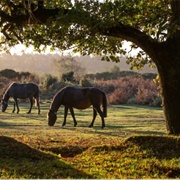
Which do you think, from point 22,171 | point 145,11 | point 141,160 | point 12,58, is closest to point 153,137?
point 141,160

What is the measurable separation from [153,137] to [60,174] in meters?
4.05

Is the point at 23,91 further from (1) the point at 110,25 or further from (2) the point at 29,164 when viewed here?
(2) the point at 29,164

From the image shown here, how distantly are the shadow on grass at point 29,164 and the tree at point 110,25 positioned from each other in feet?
11.0

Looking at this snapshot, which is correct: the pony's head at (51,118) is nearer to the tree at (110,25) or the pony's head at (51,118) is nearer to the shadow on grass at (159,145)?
the tree at (110,25)

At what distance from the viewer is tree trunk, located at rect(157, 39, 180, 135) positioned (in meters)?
12.4

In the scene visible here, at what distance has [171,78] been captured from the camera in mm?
12414

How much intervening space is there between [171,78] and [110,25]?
8.99 ft

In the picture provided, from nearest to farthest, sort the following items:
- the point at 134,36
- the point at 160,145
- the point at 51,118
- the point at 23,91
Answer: the point at 160,145
the point at 134,36
the point at 51,118
the point at 23,91

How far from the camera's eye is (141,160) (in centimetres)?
927

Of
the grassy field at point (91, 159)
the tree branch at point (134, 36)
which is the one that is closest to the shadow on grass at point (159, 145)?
the grassy field at point (91, 159)

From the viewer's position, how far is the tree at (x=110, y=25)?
11.1 meters

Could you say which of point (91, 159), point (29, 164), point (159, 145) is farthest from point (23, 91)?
point (29, 164)

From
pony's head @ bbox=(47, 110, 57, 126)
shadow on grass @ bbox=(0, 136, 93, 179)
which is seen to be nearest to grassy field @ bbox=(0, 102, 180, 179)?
shadow on grass @ bbox=(0, 136, 93, 179)

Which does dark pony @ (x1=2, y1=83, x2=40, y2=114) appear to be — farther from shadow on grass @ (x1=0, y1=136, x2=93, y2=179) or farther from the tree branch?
shadow on grass @ (x1=0, y1=136, x2=93, y2=179)
